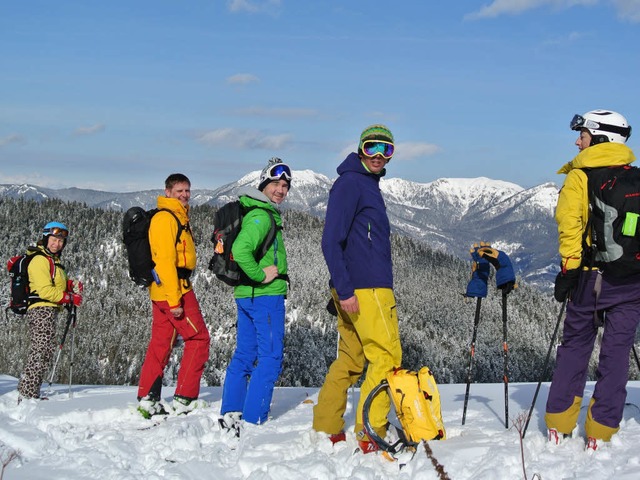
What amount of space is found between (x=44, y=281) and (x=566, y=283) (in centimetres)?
598

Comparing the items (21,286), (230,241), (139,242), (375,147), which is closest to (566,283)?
(375,147)

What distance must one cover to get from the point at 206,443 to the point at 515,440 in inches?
103

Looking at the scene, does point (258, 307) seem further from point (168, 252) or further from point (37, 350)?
point (37, 350)

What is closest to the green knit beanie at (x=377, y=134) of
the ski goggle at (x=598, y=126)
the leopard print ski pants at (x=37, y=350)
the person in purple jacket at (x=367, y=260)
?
the person in purple jacket at (x=367, y=260)

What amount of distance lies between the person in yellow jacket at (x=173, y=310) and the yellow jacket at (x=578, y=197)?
369cm

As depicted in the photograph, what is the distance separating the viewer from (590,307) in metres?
4.74

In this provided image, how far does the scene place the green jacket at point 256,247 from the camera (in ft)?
19.2

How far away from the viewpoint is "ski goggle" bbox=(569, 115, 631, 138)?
4742 millimetres

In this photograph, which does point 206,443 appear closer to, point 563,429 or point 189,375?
point 189,375

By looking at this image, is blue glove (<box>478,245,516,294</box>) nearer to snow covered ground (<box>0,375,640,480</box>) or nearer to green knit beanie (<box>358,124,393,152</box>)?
snow covered ground (<box>0,375,640,480</box>)

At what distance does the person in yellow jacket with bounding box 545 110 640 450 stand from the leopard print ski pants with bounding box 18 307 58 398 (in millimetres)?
5871

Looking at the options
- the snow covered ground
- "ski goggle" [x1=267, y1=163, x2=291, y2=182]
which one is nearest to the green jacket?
"ski goggle" [x1=267, y1=163, x2=291, y2=182]

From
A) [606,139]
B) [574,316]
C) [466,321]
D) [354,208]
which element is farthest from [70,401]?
[466,321]

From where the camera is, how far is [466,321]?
68062 millimetres
